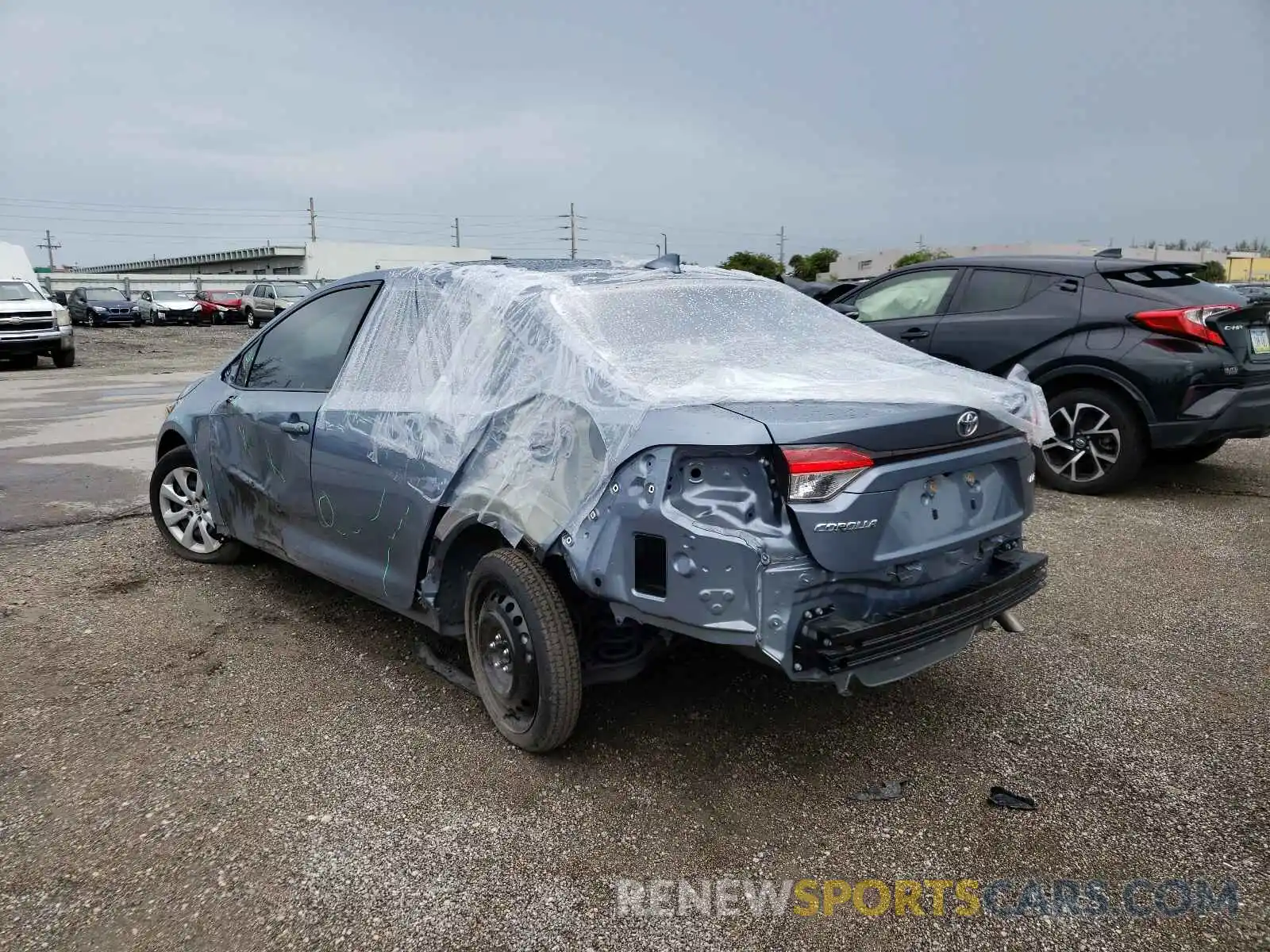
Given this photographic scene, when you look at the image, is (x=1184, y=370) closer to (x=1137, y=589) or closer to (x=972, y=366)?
(x=972, y=366)

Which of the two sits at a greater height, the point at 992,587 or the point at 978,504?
the point at 978,504

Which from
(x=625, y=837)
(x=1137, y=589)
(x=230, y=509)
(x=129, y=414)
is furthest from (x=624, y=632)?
(x=129, y=414)

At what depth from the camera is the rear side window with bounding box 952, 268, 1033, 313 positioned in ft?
22.1

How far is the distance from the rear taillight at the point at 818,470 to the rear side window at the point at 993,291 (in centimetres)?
484

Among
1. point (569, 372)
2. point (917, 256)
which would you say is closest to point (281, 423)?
point (569, 372)

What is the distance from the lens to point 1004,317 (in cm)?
672

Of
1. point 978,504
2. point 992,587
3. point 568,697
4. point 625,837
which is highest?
point 978,504

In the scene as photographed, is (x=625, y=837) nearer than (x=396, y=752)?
Yes

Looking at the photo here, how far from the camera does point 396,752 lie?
3180 millimetres

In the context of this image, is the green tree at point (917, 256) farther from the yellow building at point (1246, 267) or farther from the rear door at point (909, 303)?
the rear door at point (909, 303)

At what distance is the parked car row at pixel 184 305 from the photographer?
3231 cm

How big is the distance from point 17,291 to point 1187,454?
65.5 feet

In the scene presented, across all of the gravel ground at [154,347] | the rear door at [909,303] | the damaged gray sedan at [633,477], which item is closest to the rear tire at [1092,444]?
the rear door at [909,303]

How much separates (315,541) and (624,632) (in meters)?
1.61
